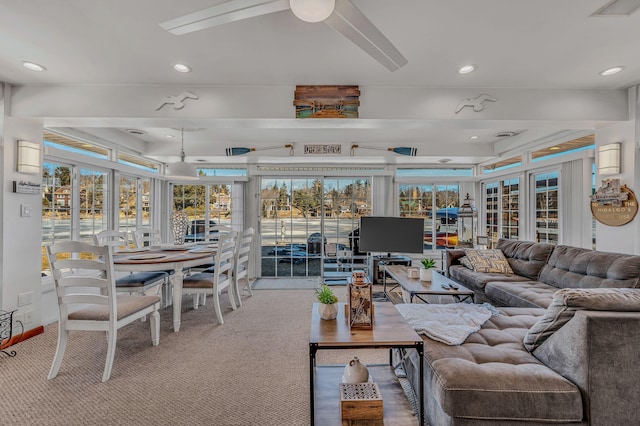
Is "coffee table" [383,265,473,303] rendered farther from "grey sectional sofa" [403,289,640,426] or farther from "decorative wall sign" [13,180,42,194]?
"decorative wall sign" [13,180,42,194]

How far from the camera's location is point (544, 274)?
3488 mm

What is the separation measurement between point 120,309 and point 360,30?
268 cm

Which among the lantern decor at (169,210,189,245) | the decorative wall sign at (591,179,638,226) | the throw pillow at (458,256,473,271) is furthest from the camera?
the throw pillow at (458,256,473,271)

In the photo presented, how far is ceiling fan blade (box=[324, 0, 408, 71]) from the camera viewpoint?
1.44m

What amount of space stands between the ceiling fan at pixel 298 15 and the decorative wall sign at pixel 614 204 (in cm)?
304

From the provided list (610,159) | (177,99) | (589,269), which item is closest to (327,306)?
(177,99)

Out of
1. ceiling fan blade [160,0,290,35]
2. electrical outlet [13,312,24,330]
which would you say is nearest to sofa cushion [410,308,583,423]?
ceiling fan blade [160,0,290,35]

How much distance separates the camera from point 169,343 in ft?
9.39

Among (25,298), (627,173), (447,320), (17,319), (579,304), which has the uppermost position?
(627,173)

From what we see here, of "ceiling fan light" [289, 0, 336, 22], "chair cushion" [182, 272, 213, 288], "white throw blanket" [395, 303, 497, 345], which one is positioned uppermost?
"ceiling fan light" [289, 0, 336, 22]

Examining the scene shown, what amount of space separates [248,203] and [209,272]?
7.26 feet

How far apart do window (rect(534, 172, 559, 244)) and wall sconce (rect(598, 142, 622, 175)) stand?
1128mm

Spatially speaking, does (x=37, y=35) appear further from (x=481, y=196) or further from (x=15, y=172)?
(x=481, y=196)

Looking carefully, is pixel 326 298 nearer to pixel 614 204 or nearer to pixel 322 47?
pixel 322 47
